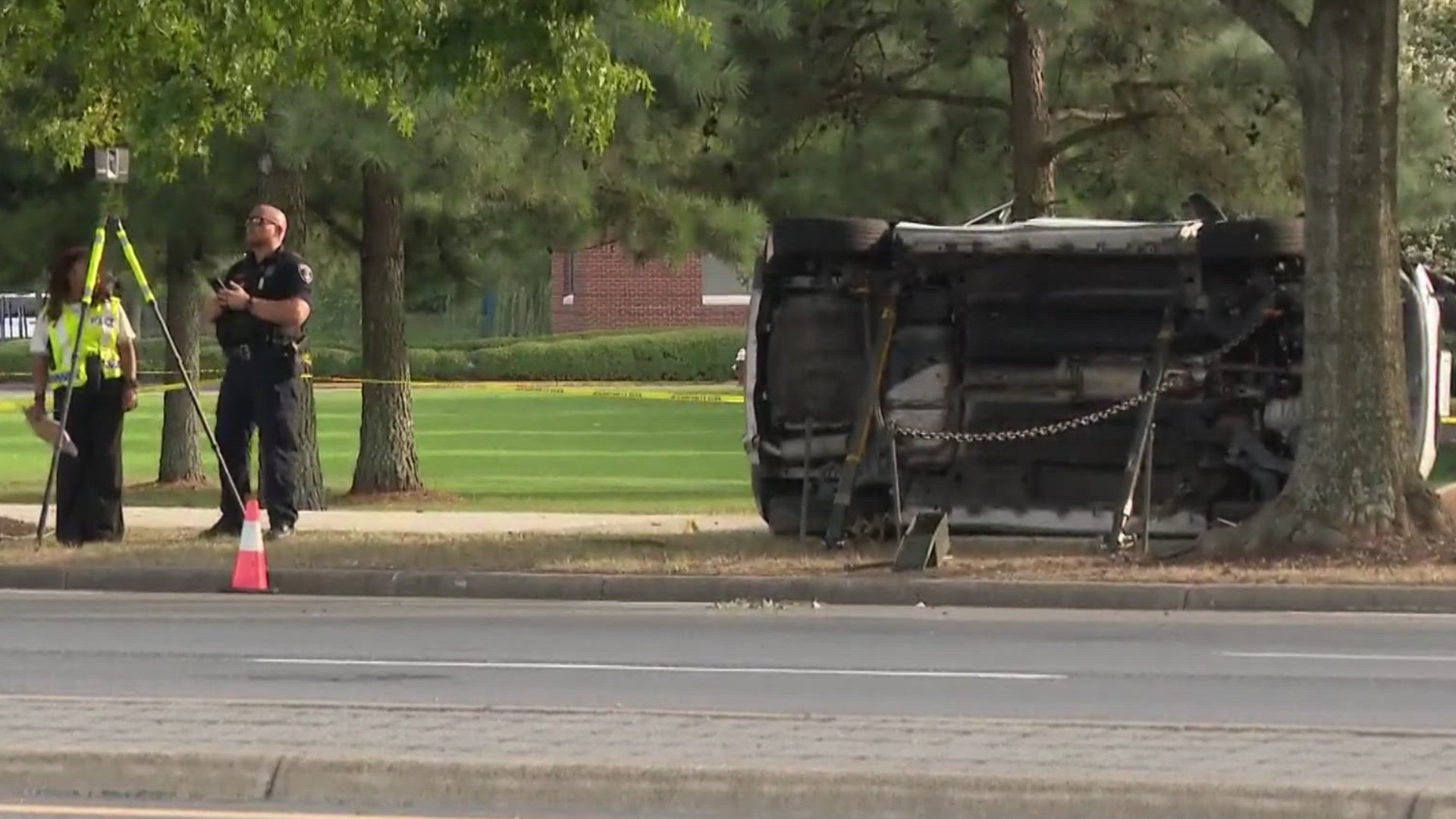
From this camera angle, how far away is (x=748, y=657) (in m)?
11.3

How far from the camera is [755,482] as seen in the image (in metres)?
16.6

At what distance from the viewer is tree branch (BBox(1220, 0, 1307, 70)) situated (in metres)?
15.1

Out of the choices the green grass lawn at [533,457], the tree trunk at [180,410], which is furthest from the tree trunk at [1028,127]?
the tree trunk at [180,410]

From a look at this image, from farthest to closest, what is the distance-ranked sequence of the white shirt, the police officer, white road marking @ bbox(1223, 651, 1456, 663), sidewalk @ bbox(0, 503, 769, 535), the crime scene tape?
1. the crime scene tape
2. sidewalk @ bbox(0, 503, 769, 535)
3. the white shirt
4. the police officer
5. white road marking @ bbox(1223, 651, 1456, 663)

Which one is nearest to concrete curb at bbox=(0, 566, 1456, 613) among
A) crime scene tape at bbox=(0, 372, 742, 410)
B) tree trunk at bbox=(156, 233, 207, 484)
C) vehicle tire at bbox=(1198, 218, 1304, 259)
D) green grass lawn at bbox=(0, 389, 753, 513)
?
vehicle tire at bbox=(1198, 218, 1304, 259)

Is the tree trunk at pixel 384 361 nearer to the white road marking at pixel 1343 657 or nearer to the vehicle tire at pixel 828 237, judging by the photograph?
the vehicle tire at pixel 828 237

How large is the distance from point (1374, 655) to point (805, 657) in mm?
2574

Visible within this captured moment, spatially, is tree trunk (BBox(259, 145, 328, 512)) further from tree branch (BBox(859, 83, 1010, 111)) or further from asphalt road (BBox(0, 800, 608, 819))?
asphalt road (BBox(0, 800, 608, 819))

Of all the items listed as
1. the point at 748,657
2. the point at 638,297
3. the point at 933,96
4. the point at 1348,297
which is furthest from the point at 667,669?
the point at 638,297

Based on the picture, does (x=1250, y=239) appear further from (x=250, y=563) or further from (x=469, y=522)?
(x=469, y=522)

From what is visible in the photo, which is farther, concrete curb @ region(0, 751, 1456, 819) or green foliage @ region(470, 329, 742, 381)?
green foliage @ region(470, 329, 742, 381)

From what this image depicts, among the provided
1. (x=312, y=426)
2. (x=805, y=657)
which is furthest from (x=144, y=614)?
(x=312, y=426)

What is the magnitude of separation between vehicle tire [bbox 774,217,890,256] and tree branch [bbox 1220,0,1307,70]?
257cm

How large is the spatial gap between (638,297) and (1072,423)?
145 feet
